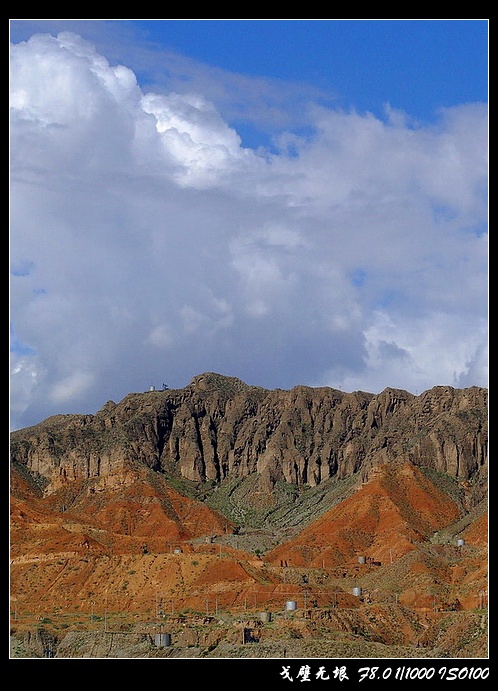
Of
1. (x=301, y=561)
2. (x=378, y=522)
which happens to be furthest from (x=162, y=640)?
(x=378, y=522)

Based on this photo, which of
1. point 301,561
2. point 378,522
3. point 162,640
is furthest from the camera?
point 378,522

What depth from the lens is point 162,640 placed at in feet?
253

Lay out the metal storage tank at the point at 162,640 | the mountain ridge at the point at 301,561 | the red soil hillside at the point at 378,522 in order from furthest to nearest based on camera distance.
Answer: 1. the red soil hillside at the point at 378,522
2. the mountain ridge at the point at 301,561
3. the metal storage tank at the point at 162,640

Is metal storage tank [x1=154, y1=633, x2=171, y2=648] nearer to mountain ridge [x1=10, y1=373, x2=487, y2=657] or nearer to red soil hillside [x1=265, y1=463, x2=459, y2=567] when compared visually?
mountain ridge [x1=10, y1=373, x2=487, y2=657]

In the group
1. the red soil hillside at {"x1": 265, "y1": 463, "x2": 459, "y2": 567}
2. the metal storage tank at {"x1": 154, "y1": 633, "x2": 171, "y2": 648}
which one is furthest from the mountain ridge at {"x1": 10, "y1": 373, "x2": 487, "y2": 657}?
the metal storage tank at {"x1": 154, "y1": 633, "x2": 171, "y2": 648}

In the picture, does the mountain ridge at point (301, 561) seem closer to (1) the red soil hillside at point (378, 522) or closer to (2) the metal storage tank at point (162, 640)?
(1) the red soil hillside at point (378, 522)

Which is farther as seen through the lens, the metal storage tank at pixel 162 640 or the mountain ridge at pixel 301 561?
the mountain ridge at pixel 301 561

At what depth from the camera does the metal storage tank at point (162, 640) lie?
76.4 m

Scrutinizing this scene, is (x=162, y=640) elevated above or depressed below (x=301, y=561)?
below

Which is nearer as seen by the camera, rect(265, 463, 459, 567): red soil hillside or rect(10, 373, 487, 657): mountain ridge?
rect(10, 373, 487, 657): mountain ridge

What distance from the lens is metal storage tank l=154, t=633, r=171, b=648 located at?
7641 cm

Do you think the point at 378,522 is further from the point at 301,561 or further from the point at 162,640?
the point at 162,640

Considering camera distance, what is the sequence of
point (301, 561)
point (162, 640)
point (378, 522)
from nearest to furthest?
1. point (162, 640)
2. point (301, 561)
3. point (378, 522)

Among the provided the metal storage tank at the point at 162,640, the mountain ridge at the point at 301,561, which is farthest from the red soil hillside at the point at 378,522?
the metal storage tank at the point at 162,640
